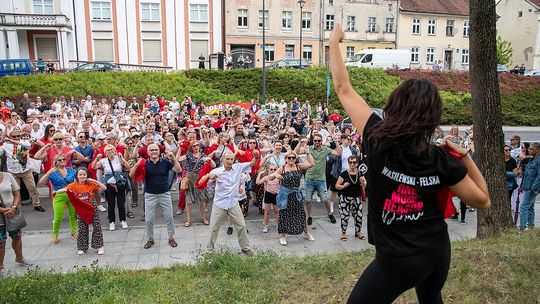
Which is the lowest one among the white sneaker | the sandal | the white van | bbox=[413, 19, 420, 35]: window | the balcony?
the white sneaker

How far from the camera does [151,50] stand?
41500mm

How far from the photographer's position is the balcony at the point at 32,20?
36562mm

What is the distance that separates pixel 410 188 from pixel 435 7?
55770 mm

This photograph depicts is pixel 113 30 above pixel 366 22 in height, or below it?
below

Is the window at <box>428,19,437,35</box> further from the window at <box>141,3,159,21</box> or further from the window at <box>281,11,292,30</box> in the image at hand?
the window at <box>141,3,159,21</box>

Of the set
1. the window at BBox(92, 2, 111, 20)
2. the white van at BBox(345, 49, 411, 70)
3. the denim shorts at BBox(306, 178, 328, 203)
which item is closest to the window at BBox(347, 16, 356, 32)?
the white van at BBox(345, 49, 411, 70)

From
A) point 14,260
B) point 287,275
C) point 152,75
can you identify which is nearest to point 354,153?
point 287,275

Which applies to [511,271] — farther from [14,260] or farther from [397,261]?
[14,260]

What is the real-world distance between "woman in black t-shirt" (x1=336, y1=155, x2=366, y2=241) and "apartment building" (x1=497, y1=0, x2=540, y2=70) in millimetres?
52442

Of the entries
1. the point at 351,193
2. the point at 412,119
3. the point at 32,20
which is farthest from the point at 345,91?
the point at 32,20

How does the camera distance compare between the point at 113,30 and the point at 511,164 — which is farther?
the point at 113,30

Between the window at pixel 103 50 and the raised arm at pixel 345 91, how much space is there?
41.8 metres

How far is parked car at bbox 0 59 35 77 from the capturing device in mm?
29656

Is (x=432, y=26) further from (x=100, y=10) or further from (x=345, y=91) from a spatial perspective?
(x=345, y=91)
